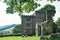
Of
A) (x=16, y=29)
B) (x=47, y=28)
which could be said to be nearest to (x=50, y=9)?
(x=47, y=28)

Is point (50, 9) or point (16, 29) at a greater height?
point (50, 9)

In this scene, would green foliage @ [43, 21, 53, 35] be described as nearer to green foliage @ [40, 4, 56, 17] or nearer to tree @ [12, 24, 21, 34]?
green foliage @ [40, 4, 56, 17]

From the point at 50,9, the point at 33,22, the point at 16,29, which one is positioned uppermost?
the point at 50,9

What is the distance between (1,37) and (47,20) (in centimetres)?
94

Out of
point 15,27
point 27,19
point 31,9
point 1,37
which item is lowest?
point 1,37

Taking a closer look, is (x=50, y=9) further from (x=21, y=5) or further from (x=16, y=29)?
(x=16, y=29)

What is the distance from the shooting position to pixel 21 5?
2594 mm

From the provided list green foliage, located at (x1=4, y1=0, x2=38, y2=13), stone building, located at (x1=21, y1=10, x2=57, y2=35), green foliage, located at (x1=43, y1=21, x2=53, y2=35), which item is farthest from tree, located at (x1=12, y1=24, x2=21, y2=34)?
green foliage, located at (x1=43, y1=21, x2=53, y2=35)

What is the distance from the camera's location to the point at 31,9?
2.58 metres

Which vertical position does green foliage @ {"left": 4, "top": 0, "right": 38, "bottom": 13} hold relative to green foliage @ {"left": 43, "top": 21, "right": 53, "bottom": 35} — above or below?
above

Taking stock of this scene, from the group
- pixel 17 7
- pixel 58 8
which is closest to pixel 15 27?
pixel 17 7

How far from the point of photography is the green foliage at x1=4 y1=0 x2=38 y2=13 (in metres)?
2.58

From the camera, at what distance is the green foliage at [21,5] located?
8.46ft

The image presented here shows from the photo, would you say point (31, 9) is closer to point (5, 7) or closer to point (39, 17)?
point (39, 17)
